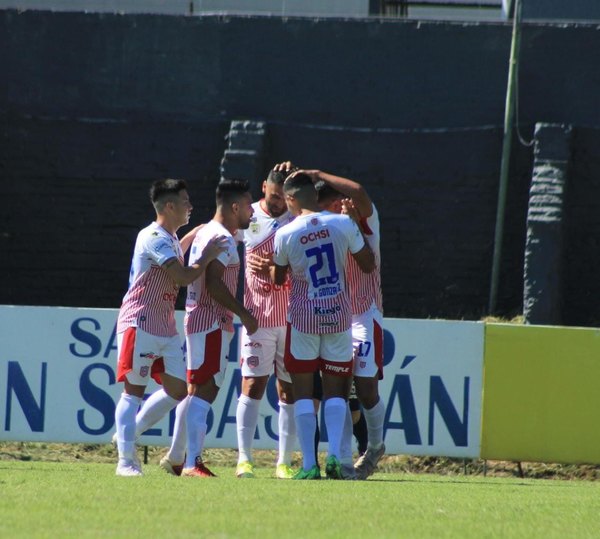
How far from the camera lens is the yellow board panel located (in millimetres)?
10297

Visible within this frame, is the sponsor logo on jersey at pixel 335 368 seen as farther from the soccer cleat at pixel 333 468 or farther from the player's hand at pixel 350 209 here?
the player's hand at pixel 350 209

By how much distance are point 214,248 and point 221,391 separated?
2.70 meters

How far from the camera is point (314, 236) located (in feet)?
25.3

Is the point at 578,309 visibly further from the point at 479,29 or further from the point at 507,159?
the point at 479,29

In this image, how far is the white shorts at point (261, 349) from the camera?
8391 millimetres

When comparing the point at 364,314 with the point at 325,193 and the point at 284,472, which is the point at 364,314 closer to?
the point at 325,193

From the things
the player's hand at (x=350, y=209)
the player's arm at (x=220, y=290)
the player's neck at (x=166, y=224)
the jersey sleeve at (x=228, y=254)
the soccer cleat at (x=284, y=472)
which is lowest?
the soccer cleat at (x=284, y=472)

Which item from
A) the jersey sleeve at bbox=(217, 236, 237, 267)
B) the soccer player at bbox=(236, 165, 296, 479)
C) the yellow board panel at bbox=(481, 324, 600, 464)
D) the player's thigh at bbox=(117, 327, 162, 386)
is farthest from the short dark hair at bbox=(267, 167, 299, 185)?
the yellow board panel at bbox=(481, 324, 600, 464)

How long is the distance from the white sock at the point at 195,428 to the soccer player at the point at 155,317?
13 cm

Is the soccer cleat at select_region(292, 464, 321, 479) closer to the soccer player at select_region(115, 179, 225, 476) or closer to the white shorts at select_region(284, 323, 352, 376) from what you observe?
the white shorts at select_region(284, 323, 352, 376)

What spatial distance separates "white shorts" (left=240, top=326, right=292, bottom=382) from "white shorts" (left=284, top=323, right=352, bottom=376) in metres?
0.52

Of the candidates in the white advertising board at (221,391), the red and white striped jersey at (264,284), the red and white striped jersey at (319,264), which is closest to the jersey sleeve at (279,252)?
the red and white striped jersey at (319,264)

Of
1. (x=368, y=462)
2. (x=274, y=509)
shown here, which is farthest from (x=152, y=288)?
(x=274, y=509)

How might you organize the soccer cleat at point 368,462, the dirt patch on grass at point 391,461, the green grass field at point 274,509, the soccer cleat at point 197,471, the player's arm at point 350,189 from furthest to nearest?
the dirt patch on grass at point 391,461 < the soccer cleat at point 368,462 < the player's arm at point 350,189 < the soccer cleat at point 197,471 < the green grass field at point 274,509
